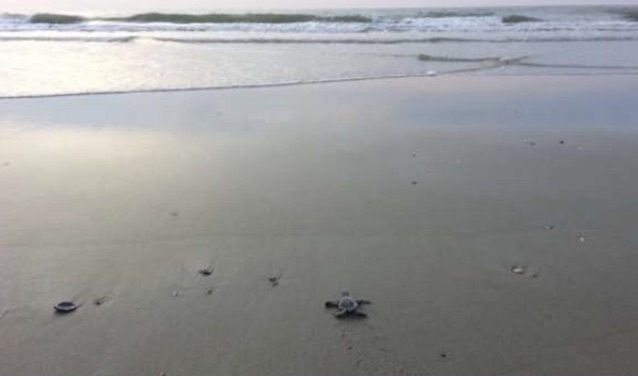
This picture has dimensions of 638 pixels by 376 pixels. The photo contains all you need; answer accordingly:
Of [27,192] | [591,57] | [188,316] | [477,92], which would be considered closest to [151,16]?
[591,57]

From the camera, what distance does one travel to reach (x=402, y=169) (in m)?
5.82

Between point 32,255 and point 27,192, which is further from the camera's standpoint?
point 27,192

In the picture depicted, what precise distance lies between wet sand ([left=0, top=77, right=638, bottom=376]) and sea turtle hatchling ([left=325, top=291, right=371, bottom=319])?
72 mm

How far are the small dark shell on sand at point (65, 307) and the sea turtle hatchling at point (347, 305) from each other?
1282 mm

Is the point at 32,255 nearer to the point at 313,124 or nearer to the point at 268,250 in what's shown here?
the point at 268,250

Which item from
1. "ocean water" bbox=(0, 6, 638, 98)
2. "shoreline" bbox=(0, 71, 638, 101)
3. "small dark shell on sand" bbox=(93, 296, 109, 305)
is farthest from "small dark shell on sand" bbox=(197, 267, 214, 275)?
"ocean water" bbox=(0, 6, 638, 98)

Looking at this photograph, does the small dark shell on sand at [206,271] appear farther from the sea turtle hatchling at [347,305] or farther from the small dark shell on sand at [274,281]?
the sea turtle hatchling at [347,305]

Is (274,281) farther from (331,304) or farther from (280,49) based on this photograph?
(280,49)

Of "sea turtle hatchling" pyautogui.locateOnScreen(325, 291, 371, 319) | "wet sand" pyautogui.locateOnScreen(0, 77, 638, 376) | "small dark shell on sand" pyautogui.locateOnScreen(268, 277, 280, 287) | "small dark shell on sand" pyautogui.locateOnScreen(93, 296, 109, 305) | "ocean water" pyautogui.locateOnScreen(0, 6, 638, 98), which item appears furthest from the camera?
"ocean water" pyautogui.locateOnScreen(0, 6, 638, 98)

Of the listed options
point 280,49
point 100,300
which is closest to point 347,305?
point 100,300

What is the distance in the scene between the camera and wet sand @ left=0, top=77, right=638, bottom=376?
3076 mm

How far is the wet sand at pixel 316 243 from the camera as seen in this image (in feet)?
10.1

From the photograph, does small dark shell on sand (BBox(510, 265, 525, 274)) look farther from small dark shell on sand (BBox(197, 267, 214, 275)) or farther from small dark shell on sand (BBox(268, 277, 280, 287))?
small dark shell on sand (BBox(197, 267, 214, 275))

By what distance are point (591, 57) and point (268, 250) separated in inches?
471
